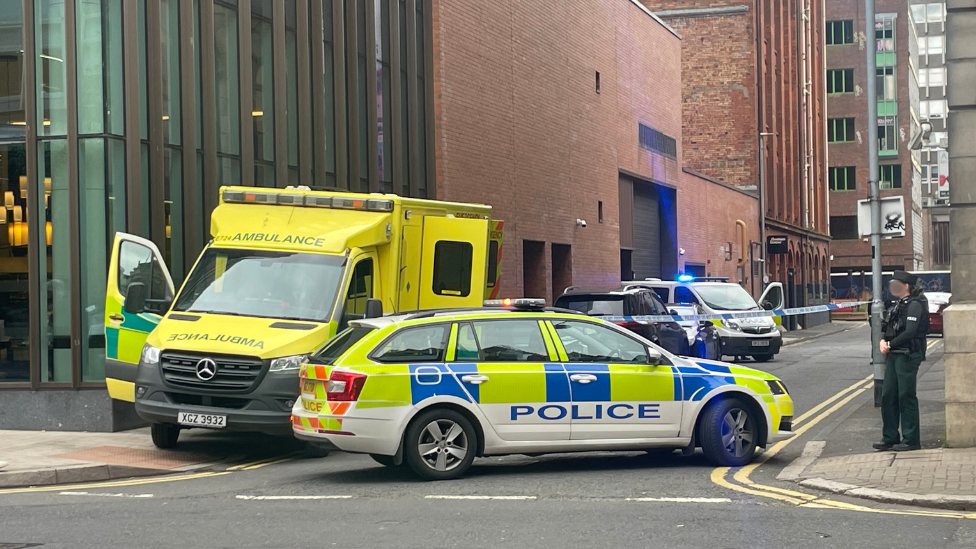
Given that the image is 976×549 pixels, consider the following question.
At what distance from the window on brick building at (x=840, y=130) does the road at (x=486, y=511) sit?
279 ft

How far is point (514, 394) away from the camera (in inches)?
423

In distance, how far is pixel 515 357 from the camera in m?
11.0

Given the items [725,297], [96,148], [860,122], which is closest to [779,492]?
[96,148]

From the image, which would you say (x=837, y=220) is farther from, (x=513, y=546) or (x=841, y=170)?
(x=513, y=546)

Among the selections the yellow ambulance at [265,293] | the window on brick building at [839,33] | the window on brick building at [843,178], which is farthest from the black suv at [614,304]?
the window on brick building at [839,33]

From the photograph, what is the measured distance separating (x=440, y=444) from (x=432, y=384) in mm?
540

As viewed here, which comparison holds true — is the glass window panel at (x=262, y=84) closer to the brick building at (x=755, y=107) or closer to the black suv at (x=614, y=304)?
the black suv at (x=614, y=304)

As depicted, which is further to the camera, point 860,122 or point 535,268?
point 860,122

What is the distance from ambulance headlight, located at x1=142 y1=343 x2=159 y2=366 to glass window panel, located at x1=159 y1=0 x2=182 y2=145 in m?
4.88

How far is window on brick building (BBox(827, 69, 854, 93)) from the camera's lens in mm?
92312

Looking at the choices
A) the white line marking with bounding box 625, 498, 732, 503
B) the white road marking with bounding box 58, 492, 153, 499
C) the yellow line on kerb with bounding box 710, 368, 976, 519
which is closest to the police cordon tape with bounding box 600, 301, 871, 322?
the yellow line on kerb with bounding box 710, 368, 976, 519

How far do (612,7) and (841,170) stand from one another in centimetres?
6051

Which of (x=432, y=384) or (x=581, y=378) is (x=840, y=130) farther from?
(x=432, y=384)

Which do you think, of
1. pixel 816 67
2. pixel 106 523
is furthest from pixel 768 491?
pixel 816 67
